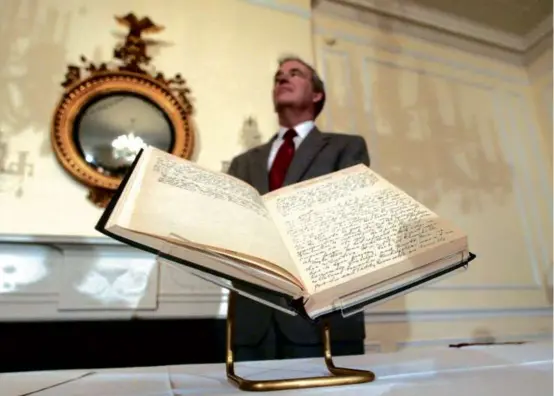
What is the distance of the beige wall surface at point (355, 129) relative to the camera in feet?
5.58

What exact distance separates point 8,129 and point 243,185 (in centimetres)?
152

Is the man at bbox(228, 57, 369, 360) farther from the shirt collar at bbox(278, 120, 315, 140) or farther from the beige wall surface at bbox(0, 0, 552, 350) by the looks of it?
the beige wall surface at bbox(0, 0, 552, 350)

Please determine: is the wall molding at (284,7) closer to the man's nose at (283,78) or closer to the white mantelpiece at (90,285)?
the man's nose at (283,78)

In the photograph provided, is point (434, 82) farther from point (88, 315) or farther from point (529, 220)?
point (88, 315)

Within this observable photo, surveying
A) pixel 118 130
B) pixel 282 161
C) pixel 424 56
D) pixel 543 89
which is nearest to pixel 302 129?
pixel 282 161

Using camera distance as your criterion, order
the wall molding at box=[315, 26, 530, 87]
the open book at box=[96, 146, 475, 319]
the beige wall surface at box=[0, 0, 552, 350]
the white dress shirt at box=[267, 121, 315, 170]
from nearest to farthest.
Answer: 1. the open book at box=[96, 146, 475, 319]
2. the white dress shirt at box=[267, 121, 315, 170]
3. the beige wall surface at box=[0, 0, 552, 350]
4. the wall molding at box=[315, 26, 530, 87]

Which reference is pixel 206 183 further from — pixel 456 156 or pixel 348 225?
pixel 456 156

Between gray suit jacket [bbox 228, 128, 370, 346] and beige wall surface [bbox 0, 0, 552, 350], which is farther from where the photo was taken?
beige wall surface [bbox 0, 0, 552, 350]

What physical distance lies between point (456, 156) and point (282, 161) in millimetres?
1719

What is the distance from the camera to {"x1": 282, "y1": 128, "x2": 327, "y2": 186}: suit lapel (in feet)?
4.15

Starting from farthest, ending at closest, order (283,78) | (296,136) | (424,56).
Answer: (424,56) < (283,78) < (296,136)

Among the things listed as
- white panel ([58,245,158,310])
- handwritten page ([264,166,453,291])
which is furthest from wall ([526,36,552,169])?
handwritten page ([264,166,453,291])

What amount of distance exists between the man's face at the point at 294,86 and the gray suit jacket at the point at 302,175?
0.58 feet

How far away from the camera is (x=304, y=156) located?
129 cm
